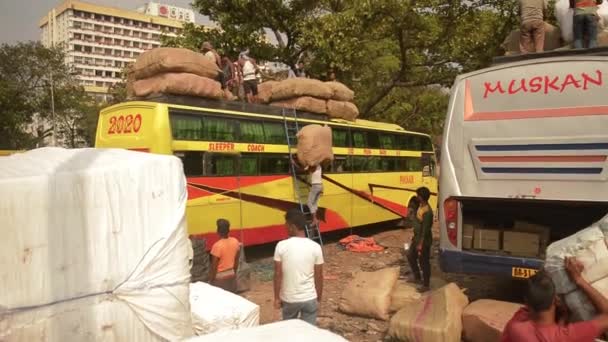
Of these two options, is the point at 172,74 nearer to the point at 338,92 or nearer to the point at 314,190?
the point at 314,190

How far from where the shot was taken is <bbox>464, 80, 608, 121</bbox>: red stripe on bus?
5594mm

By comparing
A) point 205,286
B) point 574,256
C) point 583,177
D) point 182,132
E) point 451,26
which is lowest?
point 205,286

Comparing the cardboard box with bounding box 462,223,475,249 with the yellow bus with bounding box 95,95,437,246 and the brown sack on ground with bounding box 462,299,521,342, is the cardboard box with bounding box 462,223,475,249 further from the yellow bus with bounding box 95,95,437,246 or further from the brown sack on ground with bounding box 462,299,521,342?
the yellow bus with bounding box 95,95,437,246

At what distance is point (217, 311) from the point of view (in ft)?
15.7

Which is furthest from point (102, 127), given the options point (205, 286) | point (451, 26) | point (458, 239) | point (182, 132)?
point (451, 26)

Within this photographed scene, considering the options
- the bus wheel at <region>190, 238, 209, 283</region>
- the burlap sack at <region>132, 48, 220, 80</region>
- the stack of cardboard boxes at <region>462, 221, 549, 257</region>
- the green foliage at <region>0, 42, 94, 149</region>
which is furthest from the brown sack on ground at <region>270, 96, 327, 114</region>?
the green foliage at <region>0, 42, 94, 149</region>

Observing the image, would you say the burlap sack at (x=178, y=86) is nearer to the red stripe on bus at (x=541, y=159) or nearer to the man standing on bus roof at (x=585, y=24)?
the red stripe on bus at (x=541, y=159)

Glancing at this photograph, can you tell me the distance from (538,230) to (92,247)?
516 cm

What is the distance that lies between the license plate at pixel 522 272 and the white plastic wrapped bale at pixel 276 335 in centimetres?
427

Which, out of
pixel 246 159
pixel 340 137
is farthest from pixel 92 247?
pixel 340 137

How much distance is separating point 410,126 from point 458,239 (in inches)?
845

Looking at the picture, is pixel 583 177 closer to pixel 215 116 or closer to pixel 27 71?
pixel 215 116

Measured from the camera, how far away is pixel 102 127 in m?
9.94

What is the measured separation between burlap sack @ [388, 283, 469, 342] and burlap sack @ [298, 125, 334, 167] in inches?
211
